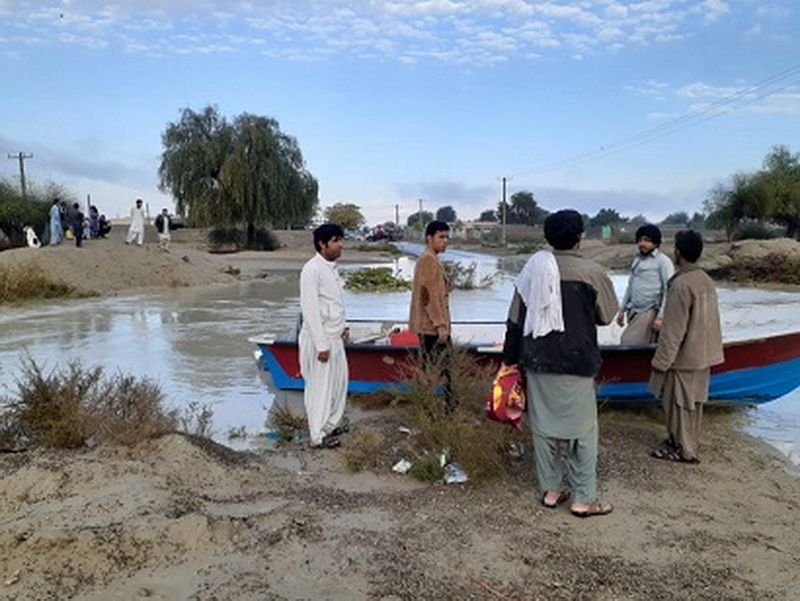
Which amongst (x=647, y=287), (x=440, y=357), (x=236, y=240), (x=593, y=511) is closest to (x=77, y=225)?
(x=236, y=240)

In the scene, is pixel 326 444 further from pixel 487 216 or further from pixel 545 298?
pixel 487 216

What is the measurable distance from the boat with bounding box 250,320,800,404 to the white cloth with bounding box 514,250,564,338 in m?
2.29

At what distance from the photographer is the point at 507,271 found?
34750 millimetres

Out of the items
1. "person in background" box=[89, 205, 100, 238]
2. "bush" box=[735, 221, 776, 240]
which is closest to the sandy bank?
"person in background" box=[89, 205, 100, 238]

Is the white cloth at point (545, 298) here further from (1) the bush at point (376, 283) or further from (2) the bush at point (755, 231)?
(2) the bush at point (755, 231)

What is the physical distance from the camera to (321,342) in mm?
5383

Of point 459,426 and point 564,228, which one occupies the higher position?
point 564,228

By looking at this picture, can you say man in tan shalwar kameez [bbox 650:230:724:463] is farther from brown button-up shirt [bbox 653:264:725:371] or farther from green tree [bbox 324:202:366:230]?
green tree [bbox 324:202:366:230]

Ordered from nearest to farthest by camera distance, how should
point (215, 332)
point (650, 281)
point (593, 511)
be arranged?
1. point (593, 511)
2. point (650, 281)
3. point (215, 332)

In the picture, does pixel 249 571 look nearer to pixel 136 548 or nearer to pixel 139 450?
pixel 136 548

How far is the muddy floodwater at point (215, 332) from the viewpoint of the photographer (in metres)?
7.62

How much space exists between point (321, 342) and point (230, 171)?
36022 millimetres

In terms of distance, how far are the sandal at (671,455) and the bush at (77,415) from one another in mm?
3717

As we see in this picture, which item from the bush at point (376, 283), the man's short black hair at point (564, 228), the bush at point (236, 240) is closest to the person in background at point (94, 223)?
the bush at point (236, 240)
